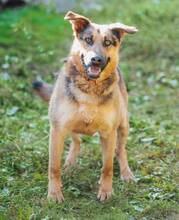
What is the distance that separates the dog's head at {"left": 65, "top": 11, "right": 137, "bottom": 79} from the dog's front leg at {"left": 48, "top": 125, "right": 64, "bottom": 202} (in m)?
0.71

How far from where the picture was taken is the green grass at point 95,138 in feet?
22.3

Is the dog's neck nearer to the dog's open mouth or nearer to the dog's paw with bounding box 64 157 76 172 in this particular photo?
the dog's open mouth

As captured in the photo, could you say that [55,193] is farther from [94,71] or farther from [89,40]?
[89,40]

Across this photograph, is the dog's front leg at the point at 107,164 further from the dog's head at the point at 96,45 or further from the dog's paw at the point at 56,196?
the dog's head at the point at 96,45

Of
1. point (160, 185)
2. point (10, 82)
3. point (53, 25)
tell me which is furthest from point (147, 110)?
point (53, 25)

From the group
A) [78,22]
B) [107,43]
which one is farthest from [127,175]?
[78,22]

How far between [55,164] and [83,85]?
85 centimetres

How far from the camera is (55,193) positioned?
6855 millimetres

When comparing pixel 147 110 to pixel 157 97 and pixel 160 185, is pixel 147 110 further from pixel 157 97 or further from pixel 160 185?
pixel 160 185

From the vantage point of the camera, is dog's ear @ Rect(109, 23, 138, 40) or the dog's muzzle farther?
dog's ear @ Rect(109, 23, 138, 40)

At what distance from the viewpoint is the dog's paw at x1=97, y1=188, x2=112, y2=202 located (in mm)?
6973

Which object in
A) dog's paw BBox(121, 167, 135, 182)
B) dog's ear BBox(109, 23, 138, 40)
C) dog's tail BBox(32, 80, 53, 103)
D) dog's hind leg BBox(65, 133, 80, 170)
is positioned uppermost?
dog's ear BBox(109, 23, 138, 40)

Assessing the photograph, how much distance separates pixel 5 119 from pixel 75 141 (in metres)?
1.74

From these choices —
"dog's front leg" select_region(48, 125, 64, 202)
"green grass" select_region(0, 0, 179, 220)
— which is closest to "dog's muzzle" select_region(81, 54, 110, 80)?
"dog's front leg" select_region(48, 125, 64, 202)
